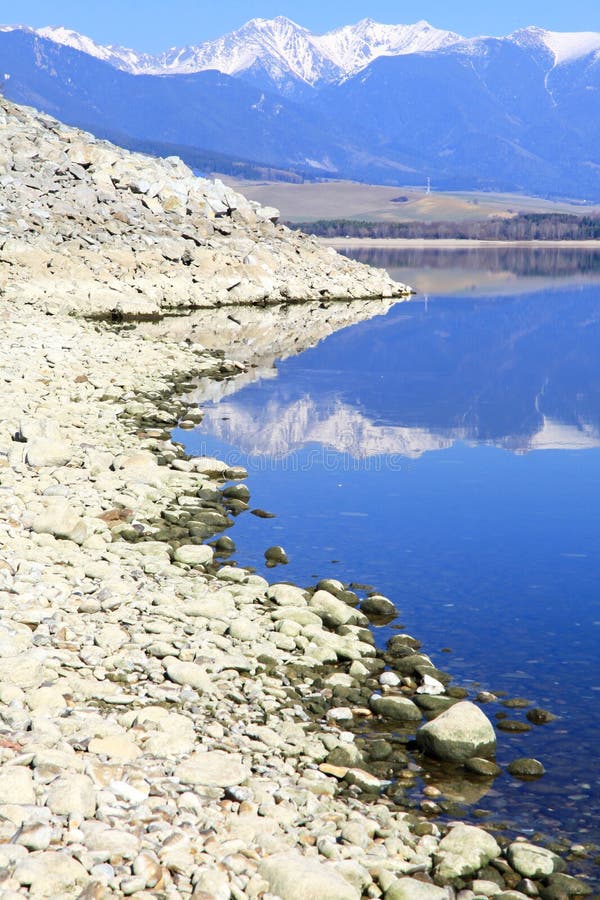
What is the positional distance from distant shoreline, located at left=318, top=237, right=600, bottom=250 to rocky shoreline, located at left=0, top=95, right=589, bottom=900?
134 m

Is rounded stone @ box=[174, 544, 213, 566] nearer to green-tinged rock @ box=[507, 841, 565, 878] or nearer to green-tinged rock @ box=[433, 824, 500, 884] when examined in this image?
green-tinged rock @ box=[433, 824, 500, 884]

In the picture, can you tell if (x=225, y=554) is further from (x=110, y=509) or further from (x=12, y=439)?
(x=12, y=439)

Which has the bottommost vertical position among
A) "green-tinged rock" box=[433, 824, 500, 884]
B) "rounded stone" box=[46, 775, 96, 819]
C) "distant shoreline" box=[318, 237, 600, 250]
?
"green-tinged rock" box=[433, 824, 500, 884]

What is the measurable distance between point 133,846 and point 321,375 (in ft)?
85.6

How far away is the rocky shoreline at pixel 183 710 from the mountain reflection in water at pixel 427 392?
4.65m

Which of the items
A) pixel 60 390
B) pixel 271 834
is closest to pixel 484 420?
pixel 60 390

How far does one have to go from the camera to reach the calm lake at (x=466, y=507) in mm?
9797

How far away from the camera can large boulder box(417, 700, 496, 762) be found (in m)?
8.59

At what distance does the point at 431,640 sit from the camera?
1118cm

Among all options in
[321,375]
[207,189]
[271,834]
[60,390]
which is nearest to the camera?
[271,834]

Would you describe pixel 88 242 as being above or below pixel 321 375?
above

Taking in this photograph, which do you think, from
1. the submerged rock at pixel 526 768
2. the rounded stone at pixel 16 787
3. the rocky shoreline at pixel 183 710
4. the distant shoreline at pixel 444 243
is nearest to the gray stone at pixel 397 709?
the rocky shoreline at pixel 183 710

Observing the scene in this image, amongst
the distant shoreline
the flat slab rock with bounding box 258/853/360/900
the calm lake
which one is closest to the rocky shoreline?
the flat slab rock with bounding box 258/853/360/900

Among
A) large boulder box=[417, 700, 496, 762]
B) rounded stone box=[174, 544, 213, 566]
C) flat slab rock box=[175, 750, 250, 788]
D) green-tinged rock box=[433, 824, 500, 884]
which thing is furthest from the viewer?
rounded stone box=[174, 544, 213, 566]
